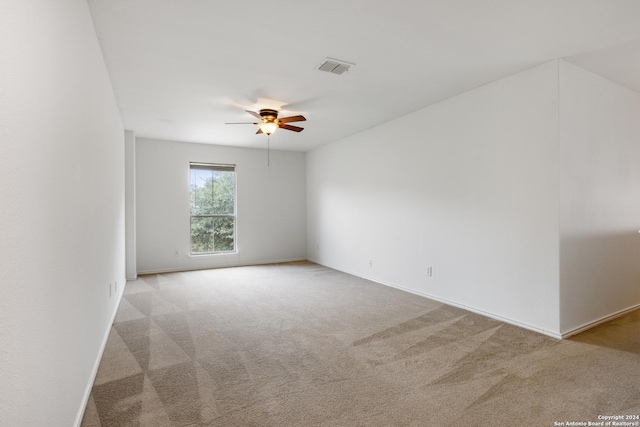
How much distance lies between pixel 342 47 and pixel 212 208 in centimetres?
501

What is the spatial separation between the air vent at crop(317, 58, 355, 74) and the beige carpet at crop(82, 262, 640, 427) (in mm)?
2682

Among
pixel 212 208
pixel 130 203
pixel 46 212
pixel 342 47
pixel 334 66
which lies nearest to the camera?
pixel 46 212

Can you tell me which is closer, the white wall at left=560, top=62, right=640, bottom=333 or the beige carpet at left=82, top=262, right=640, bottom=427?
the beige carpet at left=82, top=262, right=640, bottom=427

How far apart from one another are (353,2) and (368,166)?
3.56 meters

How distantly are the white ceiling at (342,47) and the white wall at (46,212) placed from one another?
0.63 meters

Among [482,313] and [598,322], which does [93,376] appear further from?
[598,322]

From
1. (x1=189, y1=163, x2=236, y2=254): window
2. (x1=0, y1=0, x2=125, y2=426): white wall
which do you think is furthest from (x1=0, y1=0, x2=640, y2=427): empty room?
(x1=189, y1=163, x2=236, y2=254): window

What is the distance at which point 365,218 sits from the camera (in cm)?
582

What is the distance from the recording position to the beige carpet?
2010 millimetres

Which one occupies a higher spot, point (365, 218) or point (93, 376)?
point (365, 218)

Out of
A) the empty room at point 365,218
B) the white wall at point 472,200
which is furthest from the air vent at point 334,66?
the white wall at point 472,200

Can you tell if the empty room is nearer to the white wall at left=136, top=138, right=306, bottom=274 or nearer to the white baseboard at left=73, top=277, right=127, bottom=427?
the white baseboard at left=73, top=277, right=127, bottom=427

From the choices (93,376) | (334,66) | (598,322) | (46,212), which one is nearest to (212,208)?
(334,66)

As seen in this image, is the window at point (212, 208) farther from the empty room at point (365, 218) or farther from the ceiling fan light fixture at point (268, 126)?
the ceiling fan light fixture at point (268, 126)
